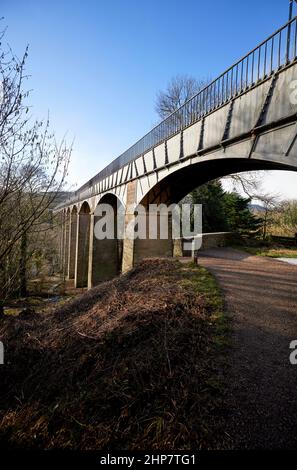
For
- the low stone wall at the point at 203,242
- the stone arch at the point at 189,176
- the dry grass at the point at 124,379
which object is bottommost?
the dry grass at the point at 124,379

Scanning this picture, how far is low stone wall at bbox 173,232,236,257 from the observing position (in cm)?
1266

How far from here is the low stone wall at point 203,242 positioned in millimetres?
12656

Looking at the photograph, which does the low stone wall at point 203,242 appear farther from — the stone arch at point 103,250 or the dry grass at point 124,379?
the dry grass at point 124,379

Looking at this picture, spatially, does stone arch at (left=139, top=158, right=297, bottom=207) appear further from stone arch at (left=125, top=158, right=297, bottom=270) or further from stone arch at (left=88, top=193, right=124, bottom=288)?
stone arch at (left=88, top=193, right=124, bottom=288)

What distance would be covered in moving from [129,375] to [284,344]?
2263 millimetres

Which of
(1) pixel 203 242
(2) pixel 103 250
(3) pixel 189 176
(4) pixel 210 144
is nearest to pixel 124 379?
(4) pixel 210 144

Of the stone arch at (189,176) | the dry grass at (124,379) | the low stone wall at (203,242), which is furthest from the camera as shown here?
the low stone wall at (203,242)

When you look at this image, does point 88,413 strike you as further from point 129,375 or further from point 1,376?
point 1,376

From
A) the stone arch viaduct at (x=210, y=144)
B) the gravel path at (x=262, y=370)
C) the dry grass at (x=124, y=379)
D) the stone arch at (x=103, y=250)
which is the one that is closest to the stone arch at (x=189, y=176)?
the stone arch viaduct at (x=210, y=144)

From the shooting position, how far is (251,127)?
4.91 metres

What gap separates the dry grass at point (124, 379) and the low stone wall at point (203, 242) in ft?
23.1
